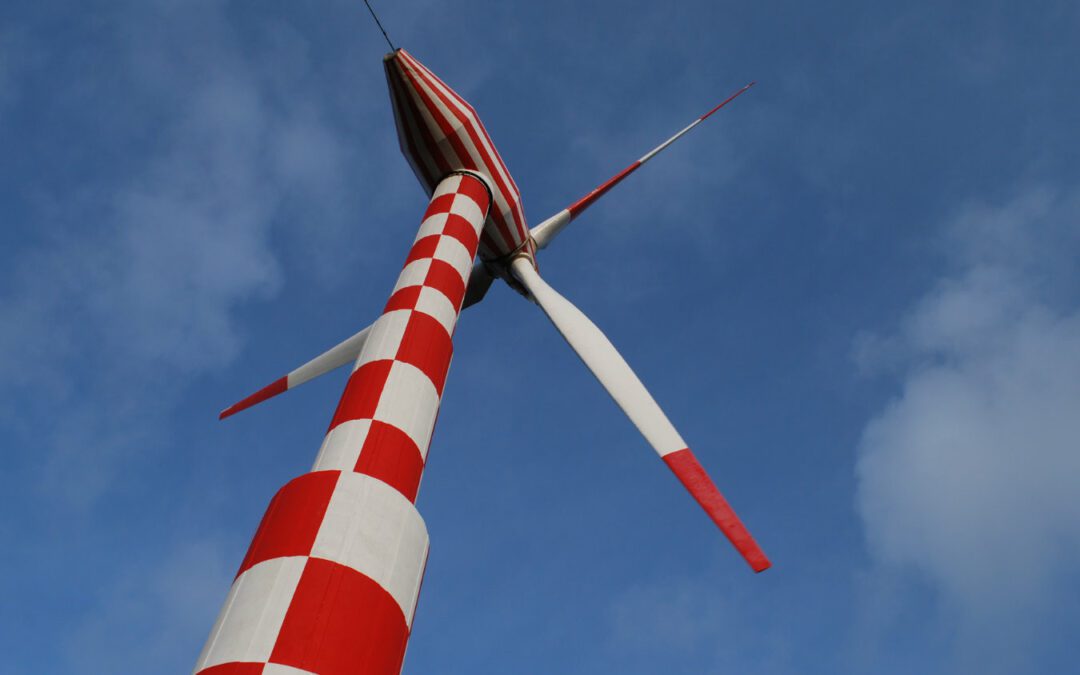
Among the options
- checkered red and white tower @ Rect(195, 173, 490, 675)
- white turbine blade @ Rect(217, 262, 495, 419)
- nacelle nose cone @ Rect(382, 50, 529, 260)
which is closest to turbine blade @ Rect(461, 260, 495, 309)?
white turbine blade @ Rect(217, 262, 495, 419)

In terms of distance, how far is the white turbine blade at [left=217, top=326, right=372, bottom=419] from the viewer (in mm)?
9398

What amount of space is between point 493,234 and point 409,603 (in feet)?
20.6

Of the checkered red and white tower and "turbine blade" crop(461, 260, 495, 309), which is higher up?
"turbine blade" crop(461, 260, 495, 309)

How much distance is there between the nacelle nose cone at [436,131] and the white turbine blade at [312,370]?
2.22 metres

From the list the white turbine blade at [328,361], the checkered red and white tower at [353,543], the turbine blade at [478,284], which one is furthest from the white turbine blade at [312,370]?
the checkered red and white tower at [353,543]

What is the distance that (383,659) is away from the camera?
11.1ft

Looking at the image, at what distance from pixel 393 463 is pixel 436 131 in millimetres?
5427

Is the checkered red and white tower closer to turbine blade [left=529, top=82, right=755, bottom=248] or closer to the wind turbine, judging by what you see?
the wind turbine

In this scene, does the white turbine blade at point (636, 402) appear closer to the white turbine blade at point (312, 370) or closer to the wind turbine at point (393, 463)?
the wind turbine at point (393, 463)

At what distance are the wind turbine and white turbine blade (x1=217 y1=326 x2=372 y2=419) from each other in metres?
2.25

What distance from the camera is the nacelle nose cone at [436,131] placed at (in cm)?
861

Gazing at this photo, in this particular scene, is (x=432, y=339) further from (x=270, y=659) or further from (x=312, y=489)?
(x=270, y=659)

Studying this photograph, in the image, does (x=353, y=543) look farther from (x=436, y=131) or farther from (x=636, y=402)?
(x=436, y=131)

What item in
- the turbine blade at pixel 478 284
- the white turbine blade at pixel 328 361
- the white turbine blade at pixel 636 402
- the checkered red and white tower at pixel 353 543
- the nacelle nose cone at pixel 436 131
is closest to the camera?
the checkered red and white tower at pixel 353 543
